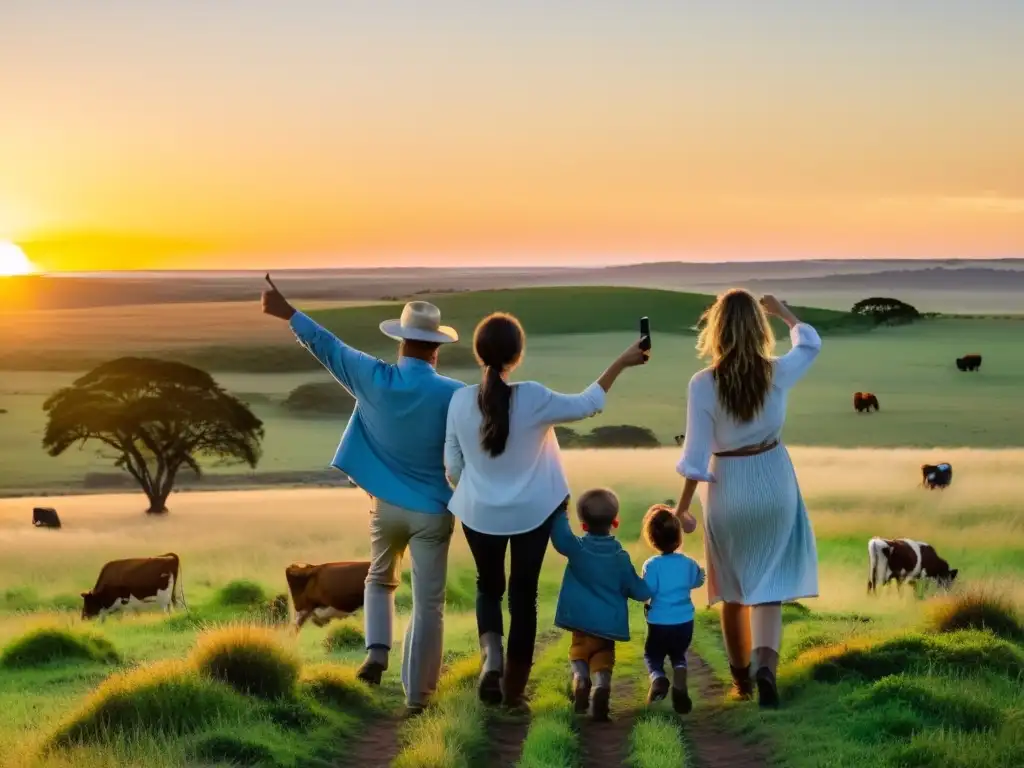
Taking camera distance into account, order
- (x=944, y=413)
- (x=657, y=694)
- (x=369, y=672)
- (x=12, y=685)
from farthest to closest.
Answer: (x=944, y=413)
(x=12, y=685)
(x=369, y=672)
(x=657, y=694)

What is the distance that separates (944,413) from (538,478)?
46182 mm

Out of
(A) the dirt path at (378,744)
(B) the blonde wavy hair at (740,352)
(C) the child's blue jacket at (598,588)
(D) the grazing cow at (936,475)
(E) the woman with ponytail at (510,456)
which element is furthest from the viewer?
(D) the grazing cow at (936,475)

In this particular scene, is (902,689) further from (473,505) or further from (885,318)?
(885,318)

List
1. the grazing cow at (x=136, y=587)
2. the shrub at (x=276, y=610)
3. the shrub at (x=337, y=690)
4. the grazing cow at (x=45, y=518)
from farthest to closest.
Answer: the grazing cow at (x=45, y=518), the grazing cow at (x=136, y=587), the shrub at (x=276, y=610), the shrub at (x=337, y=690)

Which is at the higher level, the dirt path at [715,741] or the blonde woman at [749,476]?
the blonde woman at [749,476]

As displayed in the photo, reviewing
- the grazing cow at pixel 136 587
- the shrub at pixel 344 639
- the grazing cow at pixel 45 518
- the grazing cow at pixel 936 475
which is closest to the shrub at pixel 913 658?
the shrub at pixel 344 639

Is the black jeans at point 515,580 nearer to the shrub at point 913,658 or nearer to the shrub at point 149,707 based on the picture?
the shrub at point 149,707

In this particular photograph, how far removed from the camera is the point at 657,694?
939 cm

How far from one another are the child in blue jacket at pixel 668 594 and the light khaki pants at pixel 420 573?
1.35 m

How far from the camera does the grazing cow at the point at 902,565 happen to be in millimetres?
18609

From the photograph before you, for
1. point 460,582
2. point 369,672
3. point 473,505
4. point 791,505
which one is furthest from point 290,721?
point 460,582

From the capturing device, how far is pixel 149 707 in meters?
9.01

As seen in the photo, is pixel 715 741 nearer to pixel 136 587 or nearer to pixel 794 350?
pixel 794 350

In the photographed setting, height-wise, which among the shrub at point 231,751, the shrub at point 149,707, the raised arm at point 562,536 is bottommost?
the shrub at point 231,751
